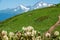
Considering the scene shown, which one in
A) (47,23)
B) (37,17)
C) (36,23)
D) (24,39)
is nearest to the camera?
(24,39)

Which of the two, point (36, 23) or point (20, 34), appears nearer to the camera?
point (20, 34)

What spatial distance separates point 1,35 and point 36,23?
34.3 metres

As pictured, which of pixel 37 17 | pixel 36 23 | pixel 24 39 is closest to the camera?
pixel 24 39

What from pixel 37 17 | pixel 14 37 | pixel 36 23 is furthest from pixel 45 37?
pixel 37 17

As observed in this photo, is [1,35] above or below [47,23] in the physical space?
above

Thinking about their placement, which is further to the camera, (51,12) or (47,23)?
(51,12)

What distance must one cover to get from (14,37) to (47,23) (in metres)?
31.8

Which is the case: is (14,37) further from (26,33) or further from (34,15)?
(34,15)

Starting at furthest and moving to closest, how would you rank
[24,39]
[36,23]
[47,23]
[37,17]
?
[37,17] → [36,23] → [47,23] → [24,39]

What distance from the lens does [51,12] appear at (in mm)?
44781

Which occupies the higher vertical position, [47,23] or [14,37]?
[14,37]

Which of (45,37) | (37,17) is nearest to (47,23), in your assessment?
(37,17)

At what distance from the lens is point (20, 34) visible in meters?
5.74

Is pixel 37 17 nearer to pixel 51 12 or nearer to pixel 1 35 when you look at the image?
pixel 51 12
